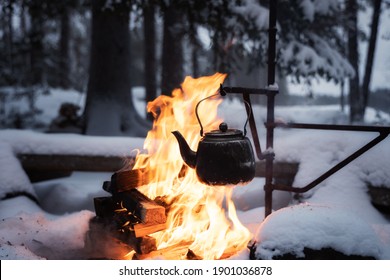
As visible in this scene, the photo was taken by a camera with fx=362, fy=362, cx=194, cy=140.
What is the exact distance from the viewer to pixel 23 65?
48.1 ft

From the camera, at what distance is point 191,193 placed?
123 inches

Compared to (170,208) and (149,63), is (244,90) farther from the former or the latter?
(149,63)

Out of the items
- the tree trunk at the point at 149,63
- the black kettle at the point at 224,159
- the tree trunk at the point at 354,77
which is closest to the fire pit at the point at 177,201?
the black kettle at the point at 224,159

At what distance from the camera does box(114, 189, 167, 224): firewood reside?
2.75 m

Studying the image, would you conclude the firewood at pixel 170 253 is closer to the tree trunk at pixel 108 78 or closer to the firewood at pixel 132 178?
the firewood at pixel 132 178

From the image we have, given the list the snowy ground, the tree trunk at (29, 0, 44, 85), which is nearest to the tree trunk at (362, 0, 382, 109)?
the snowy ground

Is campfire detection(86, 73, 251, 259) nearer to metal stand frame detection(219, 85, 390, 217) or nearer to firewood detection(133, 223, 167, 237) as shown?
firewood detection(133, 223, 167, 237)

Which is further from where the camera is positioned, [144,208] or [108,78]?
[108,78]

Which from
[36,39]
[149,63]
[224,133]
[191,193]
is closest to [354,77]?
[149,63]

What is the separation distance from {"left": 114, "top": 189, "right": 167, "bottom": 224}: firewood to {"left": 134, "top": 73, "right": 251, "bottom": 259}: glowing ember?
212 mm

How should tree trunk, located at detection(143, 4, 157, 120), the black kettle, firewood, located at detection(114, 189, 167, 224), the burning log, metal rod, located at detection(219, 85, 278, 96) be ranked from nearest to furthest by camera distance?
the black kettle
metal rod, located at detection(219, 85, 278, 96)
firewood, located at detection(114, 189, 167, 224)
the burning log
tree trunk, located at detection(143, 4, 157, 120)

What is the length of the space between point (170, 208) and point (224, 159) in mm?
936

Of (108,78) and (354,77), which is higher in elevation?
(354,77)

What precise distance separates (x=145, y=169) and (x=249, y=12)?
13.1 ft
